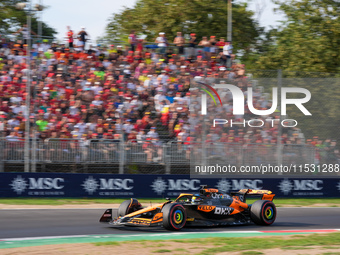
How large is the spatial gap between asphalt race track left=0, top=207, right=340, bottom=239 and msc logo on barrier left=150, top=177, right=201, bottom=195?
362cm

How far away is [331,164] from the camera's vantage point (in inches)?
779

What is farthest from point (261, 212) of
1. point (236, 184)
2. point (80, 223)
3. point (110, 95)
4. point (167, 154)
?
point (110, 95)

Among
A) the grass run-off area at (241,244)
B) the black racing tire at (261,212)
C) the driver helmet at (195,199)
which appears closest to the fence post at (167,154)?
the black racing tire at (261,212)

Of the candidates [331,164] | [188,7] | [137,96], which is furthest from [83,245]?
[188,7]

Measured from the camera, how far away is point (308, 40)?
3225 centimetres

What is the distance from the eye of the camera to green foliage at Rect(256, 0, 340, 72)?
1241 inches

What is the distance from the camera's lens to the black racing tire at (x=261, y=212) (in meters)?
11.9

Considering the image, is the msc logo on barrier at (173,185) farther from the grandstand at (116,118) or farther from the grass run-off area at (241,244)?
the grass run-off area at (241,244)

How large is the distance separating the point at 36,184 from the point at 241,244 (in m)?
9.53

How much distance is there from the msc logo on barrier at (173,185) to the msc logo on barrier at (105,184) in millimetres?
859

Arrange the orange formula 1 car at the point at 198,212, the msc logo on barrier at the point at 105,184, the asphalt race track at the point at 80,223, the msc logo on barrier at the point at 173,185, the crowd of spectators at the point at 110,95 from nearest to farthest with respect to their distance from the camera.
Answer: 1. the orange formula 1 car at the point at 198,212
2. the asphalt race track at the point at 80,223
3. the msc logo on barrier at the point at 105,184
4. the crowd of spectators at the point at 110,95
5. the msc logo on barrier at the point at 173,185

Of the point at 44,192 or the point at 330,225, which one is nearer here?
the point at 330,225

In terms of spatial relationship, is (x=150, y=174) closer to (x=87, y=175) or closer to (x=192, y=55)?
(x=87, y=175)

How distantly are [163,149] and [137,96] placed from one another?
2.50 meters
